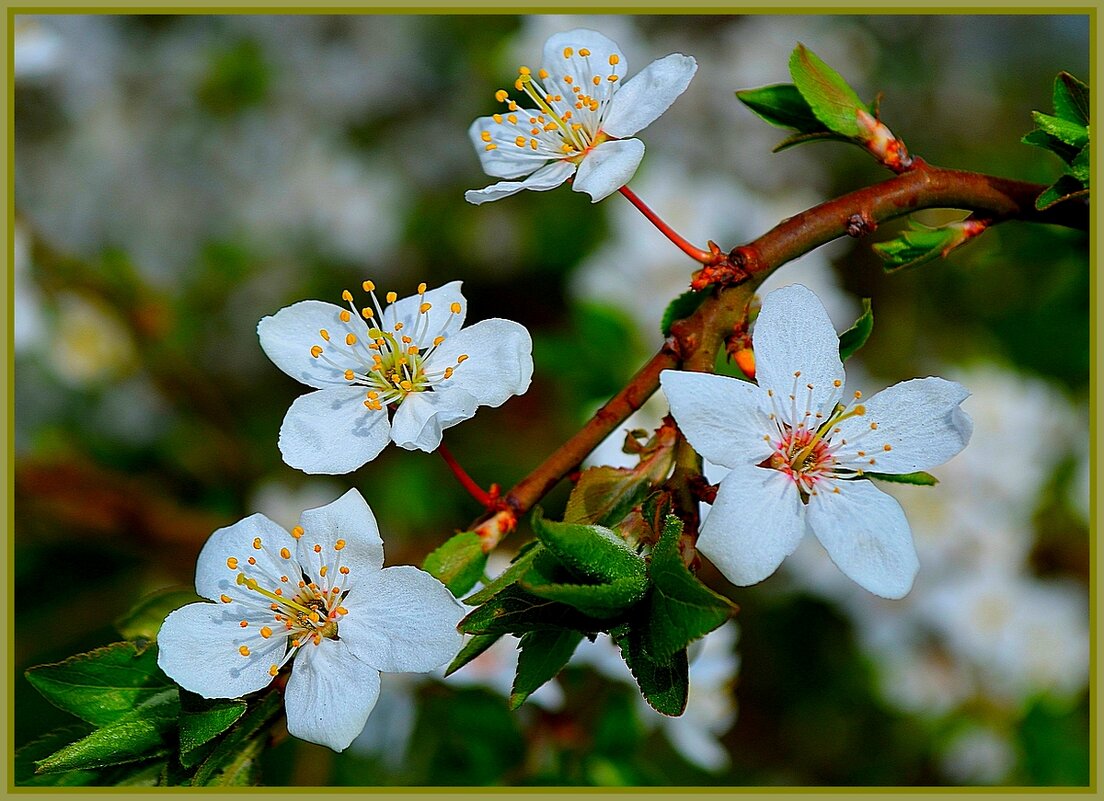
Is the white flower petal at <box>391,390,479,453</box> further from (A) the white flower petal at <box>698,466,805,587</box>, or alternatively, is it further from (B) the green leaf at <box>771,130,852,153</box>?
(B) the green leaf at <box>771,130,852,153</box>

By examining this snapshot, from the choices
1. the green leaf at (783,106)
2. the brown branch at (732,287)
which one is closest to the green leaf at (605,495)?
the brown branch at (732,287)

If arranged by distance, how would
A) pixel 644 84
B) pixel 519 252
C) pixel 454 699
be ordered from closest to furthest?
pixel 644 84, pixel 454 699, pixel 519 252

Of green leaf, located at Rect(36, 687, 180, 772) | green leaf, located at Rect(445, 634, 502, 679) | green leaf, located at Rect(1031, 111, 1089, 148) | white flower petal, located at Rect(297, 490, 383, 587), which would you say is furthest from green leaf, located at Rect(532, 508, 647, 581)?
green leaf, located at Rect(1031, 111, 1089, 148)

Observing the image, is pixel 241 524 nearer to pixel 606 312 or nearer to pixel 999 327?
pixel 606 312

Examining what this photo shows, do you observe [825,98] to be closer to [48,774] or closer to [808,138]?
[808,138]

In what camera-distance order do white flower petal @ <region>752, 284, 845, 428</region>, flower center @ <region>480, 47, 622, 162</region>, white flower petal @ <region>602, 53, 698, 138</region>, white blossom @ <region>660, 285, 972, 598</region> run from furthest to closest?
flower center @ <region>480, 47, 622, 162</region> < white flower petal @ <region>602, 53, 698, 138</region> < white flower petal @ <region>752, 284, 845, 428</region> < white blossom @ <region>660, 285, 972, 598</region>

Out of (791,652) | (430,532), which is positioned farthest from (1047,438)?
(430,532)
